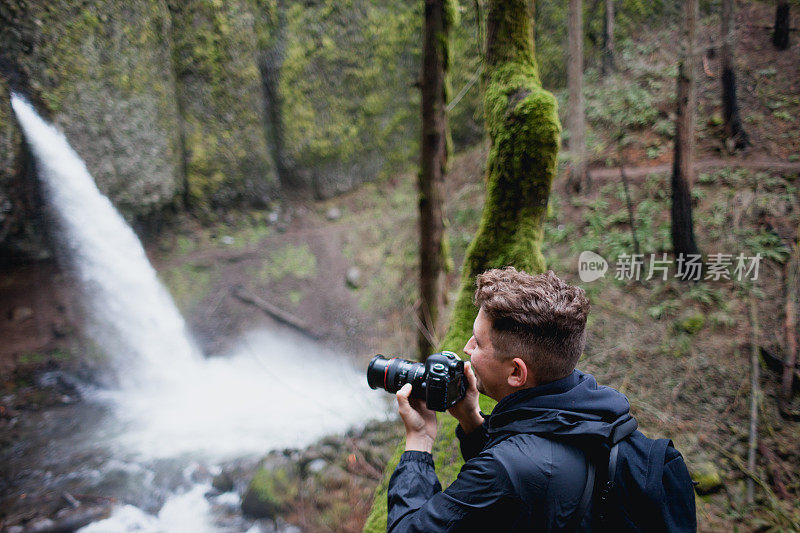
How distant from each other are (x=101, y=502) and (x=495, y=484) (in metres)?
6.21

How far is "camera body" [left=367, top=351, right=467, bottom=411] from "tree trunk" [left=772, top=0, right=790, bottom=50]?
10.7 m

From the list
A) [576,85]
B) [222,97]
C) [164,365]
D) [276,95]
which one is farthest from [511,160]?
[276,95]

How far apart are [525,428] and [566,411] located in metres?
0.14

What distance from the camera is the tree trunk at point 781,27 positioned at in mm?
8141

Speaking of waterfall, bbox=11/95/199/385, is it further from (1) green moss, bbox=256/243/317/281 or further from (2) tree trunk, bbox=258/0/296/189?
(2) tree trunk, bbox=258/0/296/189

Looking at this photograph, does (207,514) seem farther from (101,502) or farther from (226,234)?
(226,234)

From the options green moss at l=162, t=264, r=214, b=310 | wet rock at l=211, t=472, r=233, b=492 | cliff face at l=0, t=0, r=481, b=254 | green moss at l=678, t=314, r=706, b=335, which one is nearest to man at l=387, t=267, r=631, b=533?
wet rock at l=211, t=472, r=233, b=492

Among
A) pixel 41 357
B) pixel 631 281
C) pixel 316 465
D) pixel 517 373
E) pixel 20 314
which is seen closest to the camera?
pixel 517 373

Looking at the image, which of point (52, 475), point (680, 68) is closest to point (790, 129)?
point (680, 68)

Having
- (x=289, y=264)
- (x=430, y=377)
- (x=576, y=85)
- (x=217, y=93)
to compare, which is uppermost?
(x=217, y=93)

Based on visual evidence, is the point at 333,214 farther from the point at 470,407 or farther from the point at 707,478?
the point at 470,407

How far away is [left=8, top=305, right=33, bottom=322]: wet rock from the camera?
8039mm

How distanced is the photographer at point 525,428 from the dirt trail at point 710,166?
28.2 ft

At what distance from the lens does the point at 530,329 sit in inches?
59.7
